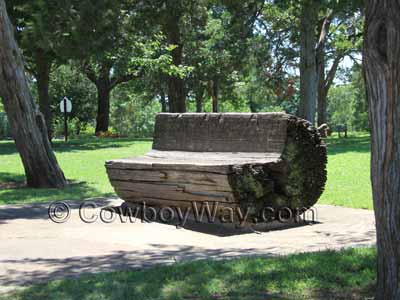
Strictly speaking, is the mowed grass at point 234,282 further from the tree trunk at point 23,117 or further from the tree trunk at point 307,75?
the tree trunk at point 307,75

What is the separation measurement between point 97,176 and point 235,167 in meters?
8.31

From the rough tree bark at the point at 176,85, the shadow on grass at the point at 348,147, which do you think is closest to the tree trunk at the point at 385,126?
the shadow on grass at the point at 348,147

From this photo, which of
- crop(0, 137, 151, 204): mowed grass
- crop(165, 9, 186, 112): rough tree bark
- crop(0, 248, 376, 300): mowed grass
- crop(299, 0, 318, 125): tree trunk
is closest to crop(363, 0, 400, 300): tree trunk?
crop(0, 248, 376, 300): mowed grass

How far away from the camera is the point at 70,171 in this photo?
645 inches

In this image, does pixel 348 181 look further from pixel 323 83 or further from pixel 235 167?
pixel 323 83

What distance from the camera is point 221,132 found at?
29.0 ft

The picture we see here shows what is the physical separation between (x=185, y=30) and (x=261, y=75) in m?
6.67

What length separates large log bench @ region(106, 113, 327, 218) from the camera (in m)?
7.59

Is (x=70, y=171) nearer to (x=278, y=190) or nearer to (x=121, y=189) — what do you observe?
(x=121, y=189)

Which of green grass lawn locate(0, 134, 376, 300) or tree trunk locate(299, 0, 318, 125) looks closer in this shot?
green grass lawn locate(0, 134, 376, 300)

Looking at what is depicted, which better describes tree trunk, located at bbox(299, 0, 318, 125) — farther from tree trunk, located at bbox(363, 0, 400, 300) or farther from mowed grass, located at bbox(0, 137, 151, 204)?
tree trunk, located at bbox(363, 0, 400, 300)

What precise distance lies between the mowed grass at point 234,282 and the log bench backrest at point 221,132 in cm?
284

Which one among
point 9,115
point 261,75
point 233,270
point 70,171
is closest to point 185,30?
point 261,75

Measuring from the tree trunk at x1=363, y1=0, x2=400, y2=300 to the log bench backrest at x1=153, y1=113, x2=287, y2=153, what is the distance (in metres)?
4.00
